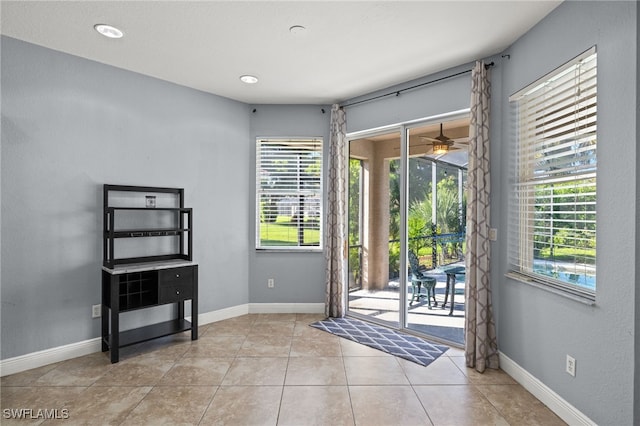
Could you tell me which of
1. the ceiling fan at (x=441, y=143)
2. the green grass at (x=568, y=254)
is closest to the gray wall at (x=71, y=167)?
the ceiling fan at (x=441, y=143)

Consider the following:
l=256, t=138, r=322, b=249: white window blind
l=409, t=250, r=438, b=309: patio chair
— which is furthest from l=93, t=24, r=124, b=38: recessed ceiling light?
l=409, t=250, r=438, b=309: patio chair

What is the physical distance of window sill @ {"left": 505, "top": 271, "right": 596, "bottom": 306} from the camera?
6.59 feet

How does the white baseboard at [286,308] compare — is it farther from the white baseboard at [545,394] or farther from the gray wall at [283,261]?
the white baseboard at [545,394]

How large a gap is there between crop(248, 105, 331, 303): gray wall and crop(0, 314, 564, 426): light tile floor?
43.3 inches

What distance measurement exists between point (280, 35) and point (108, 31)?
1327 mm

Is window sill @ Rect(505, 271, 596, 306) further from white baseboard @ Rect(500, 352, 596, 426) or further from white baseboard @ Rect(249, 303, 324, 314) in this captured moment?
white baseboard @ Rect(249, 303, 324, 314)

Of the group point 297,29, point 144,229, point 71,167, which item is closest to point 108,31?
point 71,167

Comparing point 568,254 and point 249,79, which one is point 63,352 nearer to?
point 249,79

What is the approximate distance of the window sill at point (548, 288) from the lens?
2.01 m

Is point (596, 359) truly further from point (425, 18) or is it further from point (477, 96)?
point (425, 18)

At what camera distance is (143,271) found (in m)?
3.14

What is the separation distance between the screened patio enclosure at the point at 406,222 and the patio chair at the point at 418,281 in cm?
2

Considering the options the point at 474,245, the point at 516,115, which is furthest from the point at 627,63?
the point at 474,245

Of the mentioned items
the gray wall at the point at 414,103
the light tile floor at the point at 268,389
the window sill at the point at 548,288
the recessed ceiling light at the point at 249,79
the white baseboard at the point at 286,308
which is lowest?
the light tile floor at the point at 268,389
